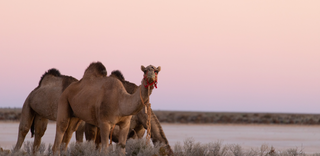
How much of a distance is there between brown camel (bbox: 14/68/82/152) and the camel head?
3.93m

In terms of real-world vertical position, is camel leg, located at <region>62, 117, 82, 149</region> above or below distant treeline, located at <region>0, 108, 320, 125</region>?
above

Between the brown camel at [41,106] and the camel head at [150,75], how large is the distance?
393 cm

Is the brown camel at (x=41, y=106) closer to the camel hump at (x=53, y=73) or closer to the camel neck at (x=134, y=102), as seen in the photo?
the camel hump at (x=53, y=73)

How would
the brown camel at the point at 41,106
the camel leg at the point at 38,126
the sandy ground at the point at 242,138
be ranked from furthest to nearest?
the sandy ground at the point at 242,138 < the camel leg at the point at 38,126 < the brown camel at the point at 41,106

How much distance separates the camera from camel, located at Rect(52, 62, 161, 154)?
338 inches

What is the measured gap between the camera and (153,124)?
36.9 ft

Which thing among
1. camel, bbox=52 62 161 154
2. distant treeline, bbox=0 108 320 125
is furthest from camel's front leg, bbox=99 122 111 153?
distant treeline, bbox=0 108 320 125

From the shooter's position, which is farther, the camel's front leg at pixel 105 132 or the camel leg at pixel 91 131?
the camel leg at pixel 91 131

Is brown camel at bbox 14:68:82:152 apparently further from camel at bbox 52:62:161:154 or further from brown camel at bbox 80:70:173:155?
camel at bbox 52:62:161:154

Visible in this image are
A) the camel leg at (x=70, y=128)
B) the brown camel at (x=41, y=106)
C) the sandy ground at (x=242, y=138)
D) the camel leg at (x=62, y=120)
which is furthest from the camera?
the sandy ground at (x=242, y=138)

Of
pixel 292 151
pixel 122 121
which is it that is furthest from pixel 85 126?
pixel 292 151

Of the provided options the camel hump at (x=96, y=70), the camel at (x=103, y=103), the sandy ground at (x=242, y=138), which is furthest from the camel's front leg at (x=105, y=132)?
the sandy ground at (x=242, y=138)

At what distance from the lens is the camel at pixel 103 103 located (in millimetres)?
8594

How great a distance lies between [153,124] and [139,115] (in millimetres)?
553
